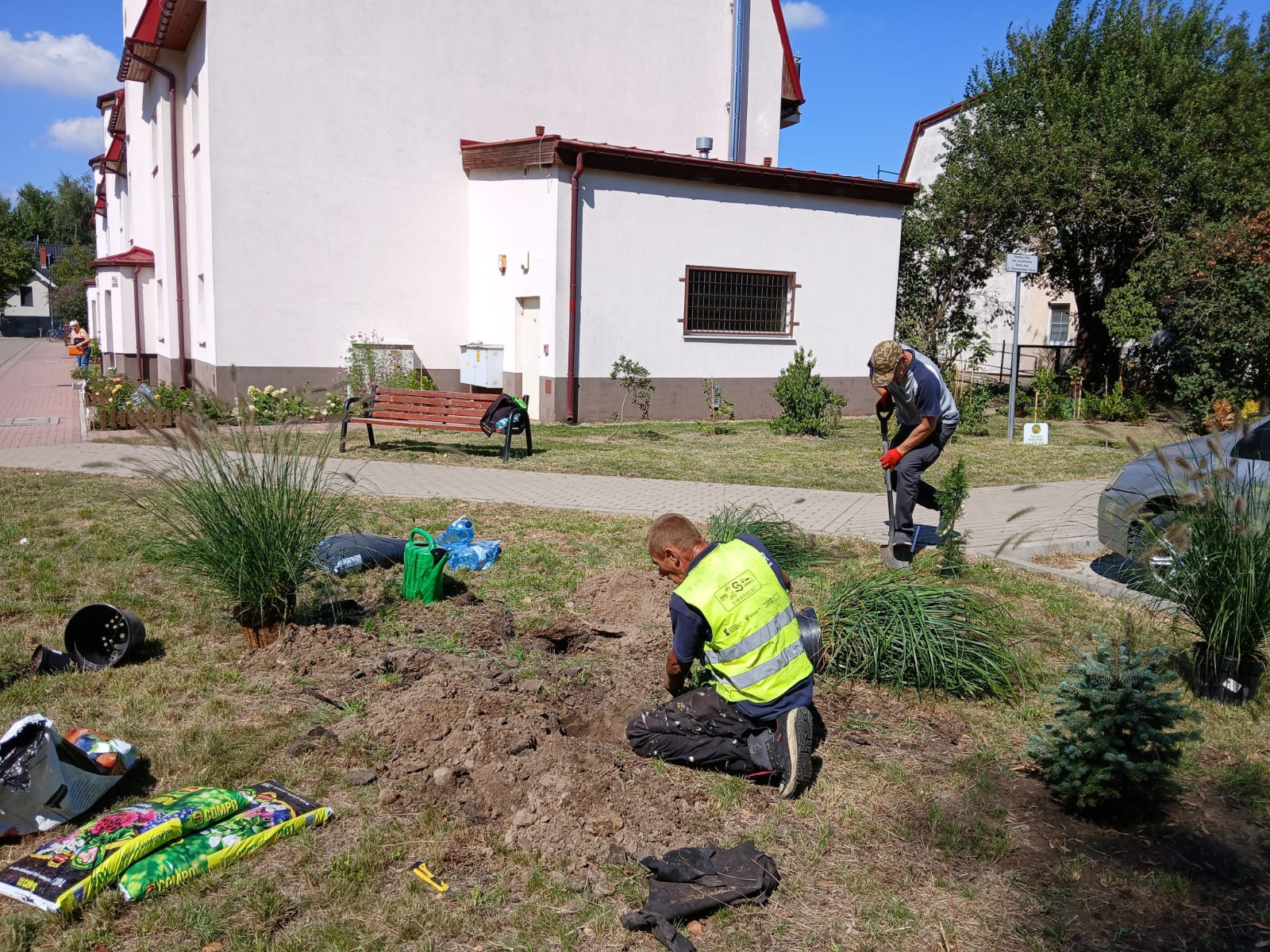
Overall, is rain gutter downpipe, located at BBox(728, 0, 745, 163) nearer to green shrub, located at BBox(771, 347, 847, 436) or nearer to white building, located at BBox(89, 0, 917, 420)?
white building, located at BBox(89, 0, 917, 420)

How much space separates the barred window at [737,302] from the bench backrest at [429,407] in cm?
619

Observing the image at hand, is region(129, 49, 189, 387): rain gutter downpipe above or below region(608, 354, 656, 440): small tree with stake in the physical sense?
above

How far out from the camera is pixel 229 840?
11.4 ft

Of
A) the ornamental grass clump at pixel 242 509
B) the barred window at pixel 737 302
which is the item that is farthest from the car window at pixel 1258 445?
the barred window at pixel 737 302

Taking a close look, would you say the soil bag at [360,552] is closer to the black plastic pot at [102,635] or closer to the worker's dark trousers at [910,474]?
the black plastic pot at [102,635]

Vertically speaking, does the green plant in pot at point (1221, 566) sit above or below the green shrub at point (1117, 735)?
above

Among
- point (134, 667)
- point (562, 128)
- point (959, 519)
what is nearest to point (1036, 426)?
point (959, 519)

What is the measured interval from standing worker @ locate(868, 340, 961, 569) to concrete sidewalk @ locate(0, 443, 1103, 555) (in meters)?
1.00

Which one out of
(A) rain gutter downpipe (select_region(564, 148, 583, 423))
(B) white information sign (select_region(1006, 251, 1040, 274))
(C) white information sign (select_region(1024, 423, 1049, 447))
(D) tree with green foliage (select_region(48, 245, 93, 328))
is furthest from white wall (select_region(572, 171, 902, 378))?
(D) tree with green foliage (select_region(48, 245, 93, 328))

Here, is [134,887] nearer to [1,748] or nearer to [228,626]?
[1,748]

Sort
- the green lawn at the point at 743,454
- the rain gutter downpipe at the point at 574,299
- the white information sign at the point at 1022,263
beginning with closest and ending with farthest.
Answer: the green lawn at the point at 743,454, the white information sign at the point at 1022,263, the rain gutter downpipe at the point at 574,299

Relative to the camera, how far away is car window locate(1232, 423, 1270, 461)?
23.4ft

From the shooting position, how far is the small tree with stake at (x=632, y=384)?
1709 cm

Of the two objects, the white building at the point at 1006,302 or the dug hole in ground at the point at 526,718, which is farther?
the white building at the point at 1006,302
